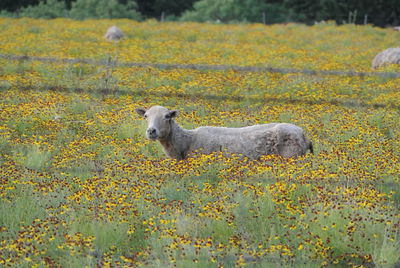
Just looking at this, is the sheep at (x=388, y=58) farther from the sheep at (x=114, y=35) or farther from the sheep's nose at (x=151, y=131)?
the sheep's nose at (x=151, y=131)

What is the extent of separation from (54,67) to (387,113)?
8430 mm

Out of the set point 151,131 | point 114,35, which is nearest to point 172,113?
point 151,131

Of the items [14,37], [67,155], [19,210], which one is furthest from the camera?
[14,37]

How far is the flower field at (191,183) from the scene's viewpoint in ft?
17.1

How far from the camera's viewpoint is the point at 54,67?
15.0 metres

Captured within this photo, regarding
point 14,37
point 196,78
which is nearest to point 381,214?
point 196,78

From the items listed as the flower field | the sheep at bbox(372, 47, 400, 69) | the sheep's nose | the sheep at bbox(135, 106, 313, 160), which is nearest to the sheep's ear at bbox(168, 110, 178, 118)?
the sheep at bbox(135, 106, 313, 160)

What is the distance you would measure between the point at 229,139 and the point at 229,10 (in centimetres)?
4576

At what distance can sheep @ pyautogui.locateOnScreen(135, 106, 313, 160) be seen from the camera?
8320 millimetres

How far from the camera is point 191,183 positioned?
22.8ft

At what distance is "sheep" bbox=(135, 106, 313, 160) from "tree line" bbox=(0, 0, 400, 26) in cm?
3871

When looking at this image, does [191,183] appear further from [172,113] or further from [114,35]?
[114,35]

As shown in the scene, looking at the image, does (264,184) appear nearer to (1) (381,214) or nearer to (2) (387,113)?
(1) (381,214)

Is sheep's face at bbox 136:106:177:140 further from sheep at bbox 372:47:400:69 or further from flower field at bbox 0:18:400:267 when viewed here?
sheep at bbox 372:47:400:69
